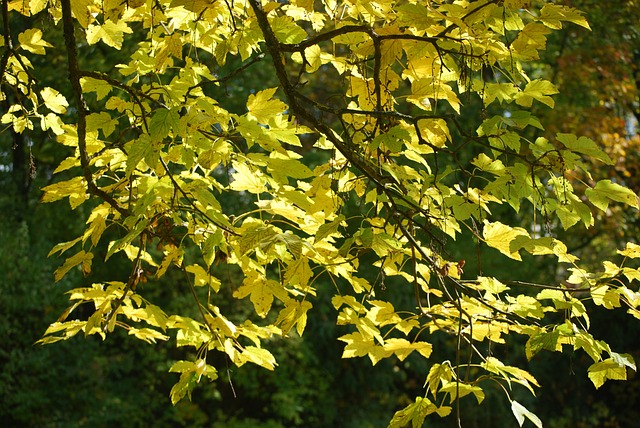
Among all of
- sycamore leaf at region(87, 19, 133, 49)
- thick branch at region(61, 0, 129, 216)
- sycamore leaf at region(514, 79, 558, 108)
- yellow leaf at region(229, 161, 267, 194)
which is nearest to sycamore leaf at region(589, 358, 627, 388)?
sycamore leaf at region(514, 79, 558, 108)

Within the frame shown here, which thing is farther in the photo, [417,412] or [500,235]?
[500,235]

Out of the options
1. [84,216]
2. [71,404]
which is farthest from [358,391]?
[84,216]

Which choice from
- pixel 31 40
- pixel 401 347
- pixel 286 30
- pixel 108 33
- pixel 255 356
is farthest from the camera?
pixel 31 40

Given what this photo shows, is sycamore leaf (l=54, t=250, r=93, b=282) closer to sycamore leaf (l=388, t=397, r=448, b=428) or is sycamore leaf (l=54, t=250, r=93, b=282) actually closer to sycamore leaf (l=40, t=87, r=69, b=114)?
sycamore leaf (l=40, t=87, r=69, b=114)

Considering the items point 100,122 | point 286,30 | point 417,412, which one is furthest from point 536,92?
point 100,122

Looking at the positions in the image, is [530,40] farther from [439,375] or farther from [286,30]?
[439,375]

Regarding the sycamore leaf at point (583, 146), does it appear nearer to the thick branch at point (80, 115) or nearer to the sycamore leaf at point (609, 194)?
the sycamore leaf at point (609, 194)

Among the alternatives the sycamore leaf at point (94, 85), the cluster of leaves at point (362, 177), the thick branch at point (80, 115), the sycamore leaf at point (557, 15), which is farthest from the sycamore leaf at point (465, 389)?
the sycamore leaf at point (94, 85)

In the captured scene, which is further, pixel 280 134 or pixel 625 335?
pixel 625 335

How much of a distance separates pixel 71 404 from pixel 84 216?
1.59 metres

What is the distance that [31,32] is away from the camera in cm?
200

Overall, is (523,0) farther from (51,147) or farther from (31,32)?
(51,147)

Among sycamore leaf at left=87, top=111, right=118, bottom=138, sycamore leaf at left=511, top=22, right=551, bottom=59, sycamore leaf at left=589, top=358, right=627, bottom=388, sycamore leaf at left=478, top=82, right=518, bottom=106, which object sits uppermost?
sycamore leaf at left=87, top=111, right=118, bottom=138

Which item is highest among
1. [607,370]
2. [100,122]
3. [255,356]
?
[100,122]
